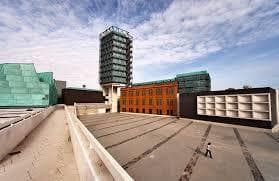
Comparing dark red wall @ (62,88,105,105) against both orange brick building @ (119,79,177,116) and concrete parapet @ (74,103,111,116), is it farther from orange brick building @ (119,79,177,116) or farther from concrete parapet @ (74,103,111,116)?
orange brick building @ (119,79,177,116)

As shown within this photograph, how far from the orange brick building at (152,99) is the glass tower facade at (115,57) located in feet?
74.0

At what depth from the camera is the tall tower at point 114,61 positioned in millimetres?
79438

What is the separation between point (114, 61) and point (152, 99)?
3913 centimetres

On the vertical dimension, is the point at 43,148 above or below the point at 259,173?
above

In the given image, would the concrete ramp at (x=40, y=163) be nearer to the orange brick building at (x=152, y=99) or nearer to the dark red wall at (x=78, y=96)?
the orange brick building at (x=152, y=99)

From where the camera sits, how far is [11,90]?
54.7m

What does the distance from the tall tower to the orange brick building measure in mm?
18975

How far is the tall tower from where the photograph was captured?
79.4 metres

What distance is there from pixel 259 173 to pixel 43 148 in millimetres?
16021

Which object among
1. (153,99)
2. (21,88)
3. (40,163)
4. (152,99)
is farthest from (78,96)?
(40,163)

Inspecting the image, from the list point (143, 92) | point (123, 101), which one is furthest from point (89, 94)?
point (143, 92)

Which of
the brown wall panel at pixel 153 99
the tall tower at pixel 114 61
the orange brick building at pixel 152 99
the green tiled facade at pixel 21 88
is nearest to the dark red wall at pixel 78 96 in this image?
the tall tower at pixel 114 61

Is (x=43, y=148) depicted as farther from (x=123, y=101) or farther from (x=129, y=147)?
(x=123, y=101)

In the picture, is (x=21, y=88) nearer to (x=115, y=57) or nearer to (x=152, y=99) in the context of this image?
(x=115, y=57)
